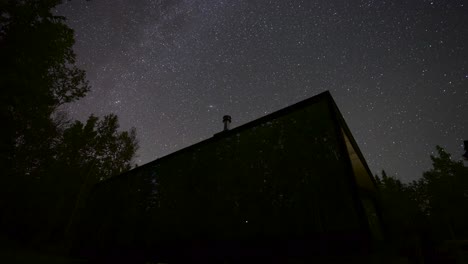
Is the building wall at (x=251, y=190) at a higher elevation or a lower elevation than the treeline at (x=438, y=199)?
lower

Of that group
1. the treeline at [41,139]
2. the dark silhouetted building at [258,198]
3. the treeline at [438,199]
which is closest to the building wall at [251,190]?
the dark silhouetted building at [258,198]

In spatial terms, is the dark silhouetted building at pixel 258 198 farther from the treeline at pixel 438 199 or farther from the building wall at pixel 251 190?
the treeline at pixel 438 199

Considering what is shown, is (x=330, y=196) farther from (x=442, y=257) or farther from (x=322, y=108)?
(x=442, y=257)

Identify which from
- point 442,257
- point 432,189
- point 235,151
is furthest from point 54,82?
point 432,189

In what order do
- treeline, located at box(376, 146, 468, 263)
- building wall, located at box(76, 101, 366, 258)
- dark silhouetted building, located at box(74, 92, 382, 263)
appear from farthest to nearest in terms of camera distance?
treeline, located at box(376, 146, 468, 263)
building wall, located at box(76, 101, 366, 258)
dark silhouetted building, located at box(74, 92, 382, 263)

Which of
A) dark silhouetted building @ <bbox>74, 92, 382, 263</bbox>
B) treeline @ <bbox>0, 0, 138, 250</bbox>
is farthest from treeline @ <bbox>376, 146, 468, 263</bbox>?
treeline @ <bbox>0, 0, 138, 250</bbox>

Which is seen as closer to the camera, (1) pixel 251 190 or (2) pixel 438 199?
(1) pixel 251 190

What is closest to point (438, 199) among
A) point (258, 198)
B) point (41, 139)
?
point (258, 198)

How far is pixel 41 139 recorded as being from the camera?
1691cm

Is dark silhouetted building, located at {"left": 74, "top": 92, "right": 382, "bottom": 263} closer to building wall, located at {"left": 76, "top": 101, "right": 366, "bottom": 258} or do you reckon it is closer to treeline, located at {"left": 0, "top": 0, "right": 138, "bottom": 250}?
building wall, located at {"left": 76, "top": 101, "right": 366, "bottom": 258}

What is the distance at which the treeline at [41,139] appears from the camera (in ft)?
33.9

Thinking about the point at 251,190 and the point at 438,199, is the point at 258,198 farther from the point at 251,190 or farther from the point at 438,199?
the point at 438,199

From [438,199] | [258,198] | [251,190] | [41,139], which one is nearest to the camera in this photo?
[258,198]

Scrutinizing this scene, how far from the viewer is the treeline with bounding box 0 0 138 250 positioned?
33.9ft
